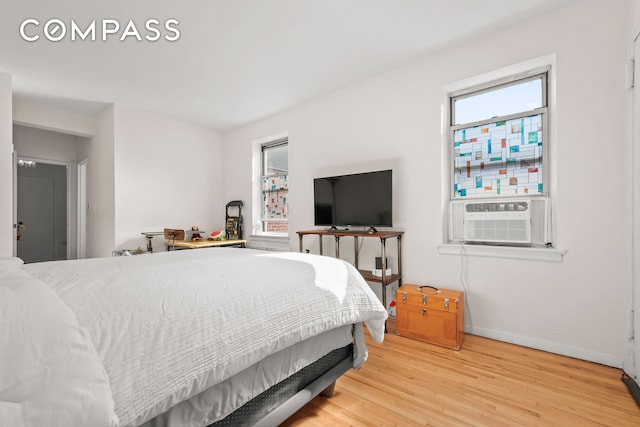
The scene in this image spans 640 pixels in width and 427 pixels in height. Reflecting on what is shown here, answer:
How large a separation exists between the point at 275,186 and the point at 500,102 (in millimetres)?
3113

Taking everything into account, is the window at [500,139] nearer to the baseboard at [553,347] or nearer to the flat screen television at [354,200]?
the flat screen television at [354,200]

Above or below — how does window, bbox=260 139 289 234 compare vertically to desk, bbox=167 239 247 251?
above

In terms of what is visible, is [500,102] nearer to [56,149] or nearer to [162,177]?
[162,177]

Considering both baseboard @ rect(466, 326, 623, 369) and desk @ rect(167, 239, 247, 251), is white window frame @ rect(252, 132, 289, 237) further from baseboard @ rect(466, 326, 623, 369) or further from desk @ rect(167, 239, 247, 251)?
baseboard @ rect(466, 326, 623, 369)

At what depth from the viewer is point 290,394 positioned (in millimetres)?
1339

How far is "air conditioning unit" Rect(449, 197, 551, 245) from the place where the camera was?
2.41 meters

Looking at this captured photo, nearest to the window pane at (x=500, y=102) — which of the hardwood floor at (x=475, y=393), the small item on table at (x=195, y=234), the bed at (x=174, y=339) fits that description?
the hardwood floor at (x=475, y=393)

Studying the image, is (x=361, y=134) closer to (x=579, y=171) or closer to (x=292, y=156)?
(x=292, y=156)

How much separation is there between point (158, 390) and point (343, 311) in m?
0.84

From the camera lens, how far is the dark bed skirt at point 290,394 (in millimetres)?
1146

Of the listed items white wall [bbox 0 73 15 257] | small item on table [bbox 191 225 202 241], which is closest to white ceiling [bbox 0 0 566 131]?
white wall [bbox 0 73 15 257]

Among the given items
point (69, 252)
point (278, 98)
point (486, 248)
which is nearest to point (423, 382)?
point (486, 248)

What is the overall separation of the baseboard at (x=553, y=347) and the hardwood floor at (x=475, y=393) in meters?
0.05

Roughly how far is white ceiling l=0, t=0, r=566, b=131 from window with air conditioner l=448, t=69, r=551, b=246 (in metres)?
0.58
